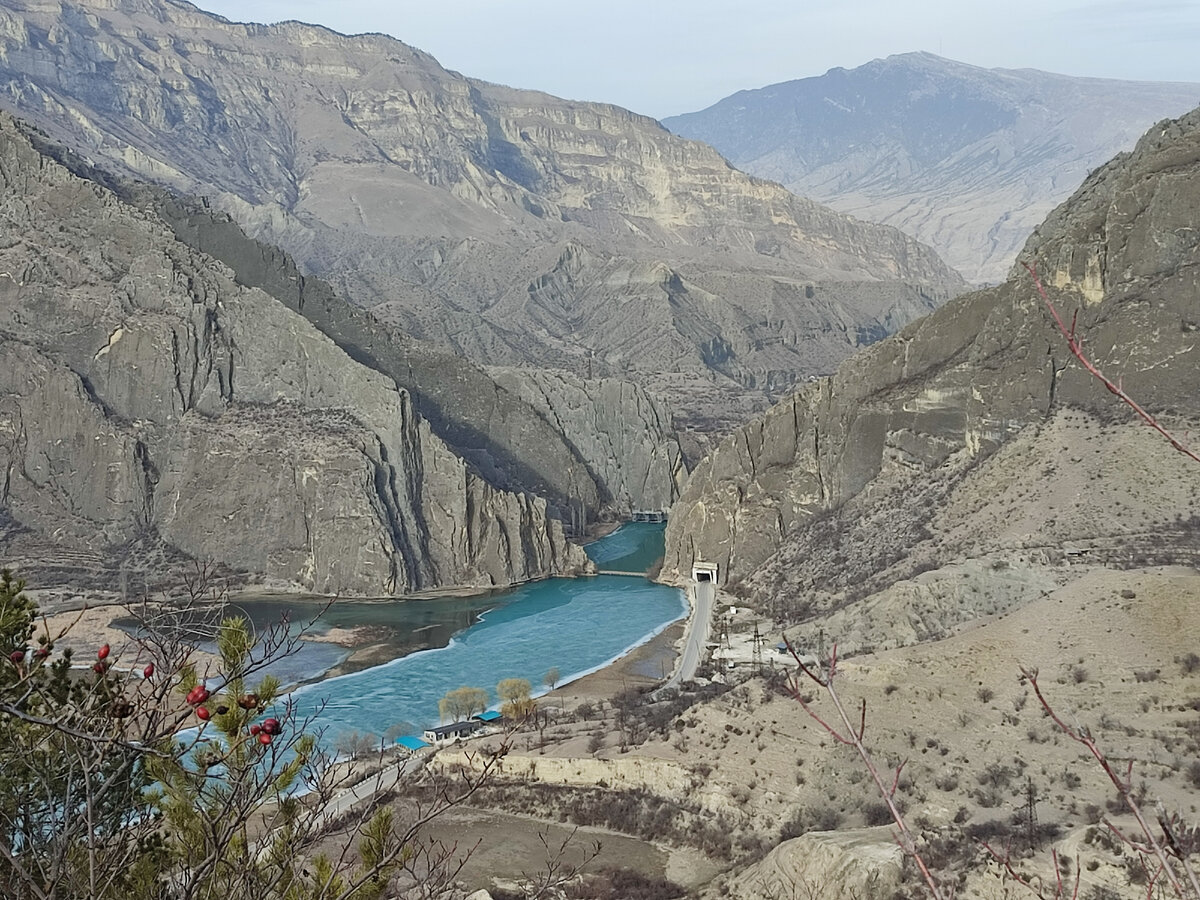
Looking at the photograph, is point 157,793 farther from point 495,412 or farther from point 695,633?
point 495,412

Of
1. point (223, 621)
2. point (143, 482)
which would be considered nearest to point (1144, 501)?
point (223, 621)

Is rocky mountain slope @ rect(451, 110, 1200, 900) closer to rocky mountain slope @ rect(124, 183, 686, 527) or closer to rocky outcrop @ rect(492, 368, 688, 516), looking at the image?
rocky mountain slope @ rect(124, 183, 686, 527)

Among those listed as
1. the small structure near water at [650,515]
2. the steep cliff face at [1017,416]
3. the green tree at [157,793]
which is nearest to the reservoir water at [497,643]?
the steep cliff face at [1017,416]

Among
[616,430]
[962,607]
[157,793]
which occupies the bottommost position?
[962,607]

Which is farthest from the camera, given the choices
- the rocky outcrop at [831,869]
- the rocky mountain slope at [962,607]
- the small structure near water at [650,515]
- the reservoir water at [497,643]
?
the small structure near water at [650,515]

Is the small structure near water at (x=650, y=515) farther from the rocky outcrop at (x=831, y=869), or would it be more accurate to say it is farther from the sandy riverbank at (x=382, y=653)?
the rocky outcrop at (x=831, y=869)

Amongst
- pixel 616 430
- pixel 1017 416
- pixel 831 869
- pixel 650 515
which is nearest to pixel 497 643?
pixel 1017 416

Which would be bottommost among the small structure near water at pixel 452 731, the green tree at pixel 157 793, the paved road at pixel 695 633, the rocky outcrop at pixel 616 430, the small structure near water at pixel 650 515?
the small structure near water at pixel 452 731

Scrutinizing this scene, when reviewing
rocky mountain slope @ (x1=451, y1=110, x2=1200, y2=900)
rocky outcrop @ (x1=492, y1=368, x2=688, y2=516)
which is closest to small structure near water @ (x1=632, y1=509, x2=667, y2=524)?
rocky outcrop @ (x1=492, y1=368, x2=688, y2=516)
